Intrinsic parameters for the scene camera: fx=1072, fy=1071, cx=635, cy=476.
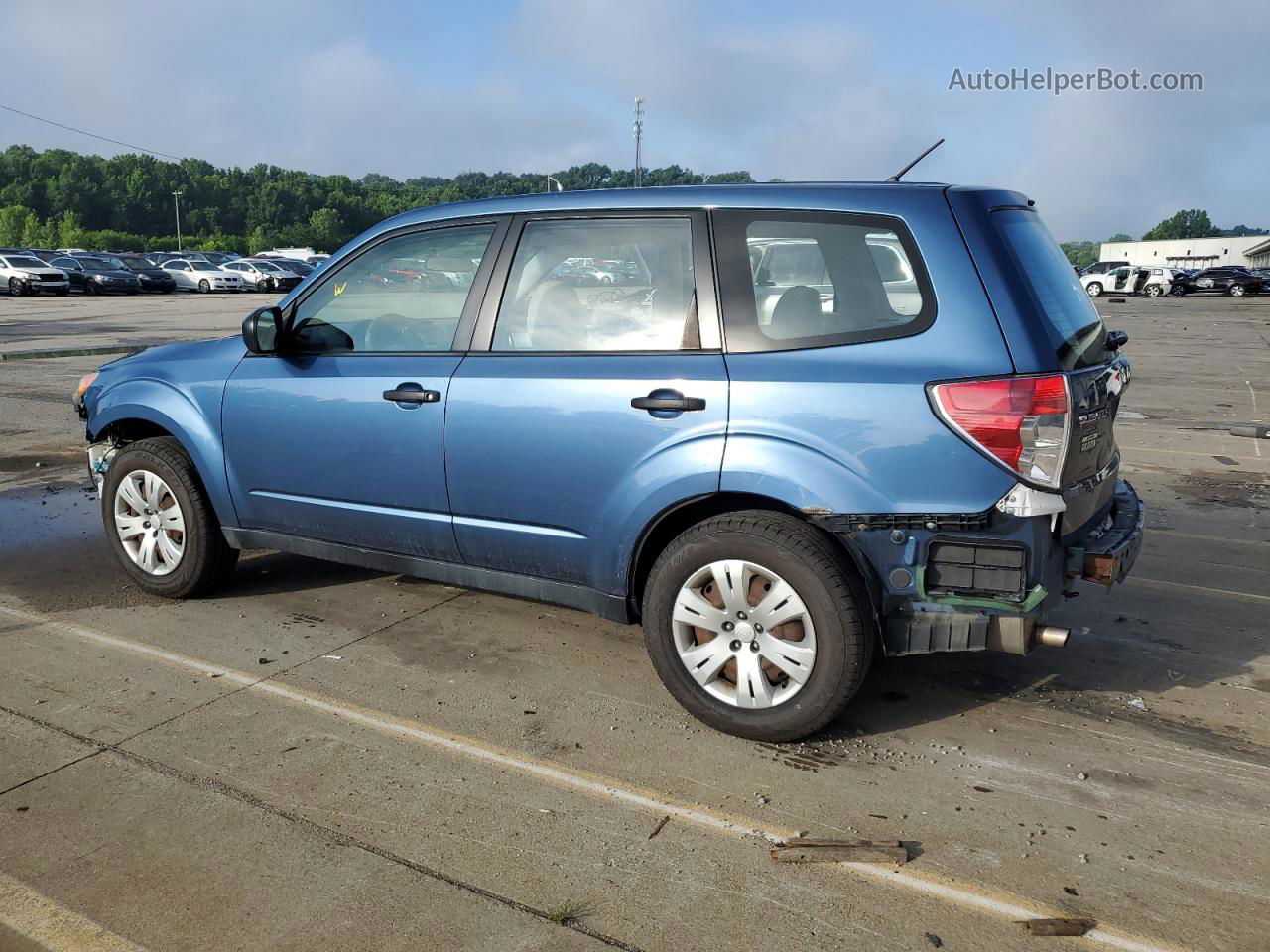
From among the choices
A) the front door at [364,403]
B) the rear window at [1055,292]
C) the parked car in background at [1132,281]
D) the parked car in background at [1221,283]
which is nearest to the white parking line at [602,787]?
the front door at [364,403]

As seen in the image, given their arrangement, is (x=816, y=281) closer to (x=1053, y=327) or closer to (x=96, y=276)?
(x=1053, y=327)

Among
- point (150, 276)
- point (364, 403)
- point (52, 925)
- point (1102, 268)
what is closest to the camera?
point (52, 925)

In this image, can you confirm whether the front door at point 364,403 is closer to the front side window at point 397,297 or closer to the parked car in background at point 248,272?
the front side window at point 397,297

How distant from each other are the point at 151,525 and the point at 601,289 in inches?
107

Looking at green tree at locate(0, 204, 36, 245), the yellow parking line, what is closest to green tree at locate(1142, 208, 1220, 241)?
green tree at locate(0, 204, 36, 245)

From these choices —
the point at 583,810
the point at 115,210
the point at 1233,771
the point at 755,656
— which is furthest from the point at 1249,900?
the point at 115,210

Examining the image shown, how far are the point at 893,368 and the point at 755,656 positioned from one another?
1.10 meters

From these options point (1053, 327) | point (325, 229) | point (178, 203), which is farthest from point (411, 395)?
point (178, 203)

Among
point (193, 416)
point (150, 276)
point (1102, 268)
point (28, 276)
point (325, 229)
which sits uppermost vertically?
point (325, 229)

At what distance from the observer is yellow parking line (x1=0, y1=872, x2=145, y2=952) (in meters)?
2.69

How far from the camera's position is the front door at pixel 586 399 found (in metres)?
3.85

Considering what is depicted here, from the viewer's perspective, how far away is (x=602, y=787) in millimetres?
3490

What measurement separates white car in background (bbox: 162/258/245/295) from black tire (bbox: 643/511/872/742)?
4696cm

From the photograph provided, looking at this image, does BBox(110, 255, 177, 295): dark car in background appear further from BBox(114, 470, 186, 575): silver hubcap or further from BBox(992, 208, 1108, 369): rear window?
BBox(992, 208, 1108, 369): rear window
